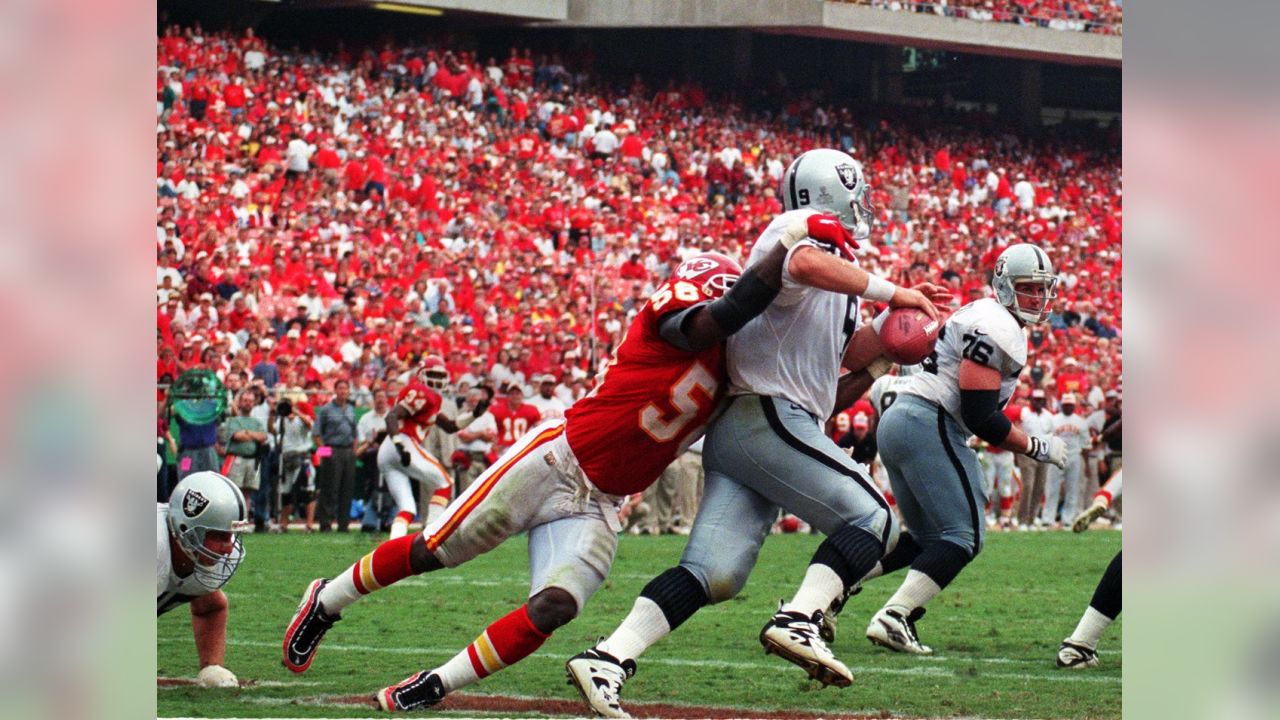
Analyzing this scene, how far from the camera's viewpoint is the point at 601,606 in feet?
29.2

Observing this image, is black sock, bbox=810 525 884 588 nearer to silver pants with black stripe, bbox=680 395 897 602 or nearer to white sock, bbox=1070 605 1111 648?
silver pants with black stripe, bbox=680 395 897 602

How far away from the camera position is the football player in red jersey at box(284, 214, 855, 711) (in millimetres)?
5012

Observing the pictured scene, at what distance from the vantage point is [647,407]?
5.14 metres

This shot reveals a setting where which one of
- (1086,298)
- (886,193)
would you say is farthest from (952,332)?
(886,193)

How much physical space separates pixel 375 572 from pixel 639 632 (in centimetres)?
100

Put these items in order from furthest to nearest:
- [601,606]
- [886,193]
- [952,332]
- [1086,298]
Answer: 1. [886,193]
2. [1086,298]
3. [601,606]
4. [952,332]

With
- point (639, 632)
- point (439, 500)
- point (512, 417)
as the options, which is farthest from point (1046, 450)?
point (512, 417)

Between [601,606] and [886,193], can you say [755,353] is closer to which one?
[601,606]

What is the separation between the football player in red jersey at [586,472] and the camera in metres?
5.01

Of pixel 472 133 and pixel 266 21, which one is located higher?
pixel 266 21

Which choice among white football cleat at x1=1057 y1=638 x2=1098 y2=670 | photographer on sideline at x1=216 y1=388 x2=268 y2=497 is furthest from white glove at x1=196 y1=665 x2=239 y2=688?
photographer on sideline at x1=216 y1=388 x2=268 y2=497

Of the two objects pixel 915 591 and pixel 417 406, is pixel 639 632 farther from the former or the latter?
pixel 417 406
